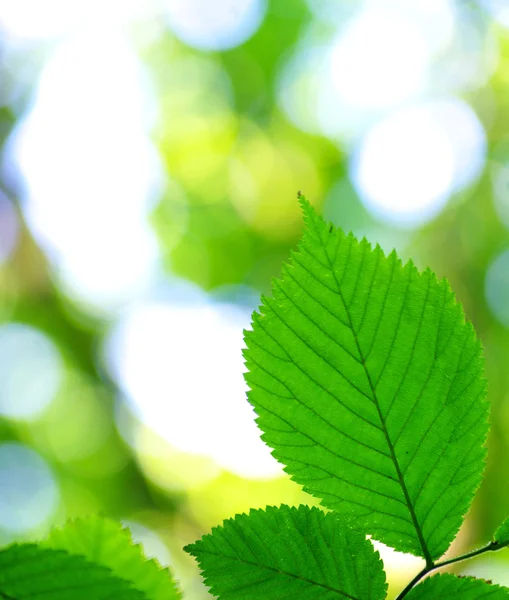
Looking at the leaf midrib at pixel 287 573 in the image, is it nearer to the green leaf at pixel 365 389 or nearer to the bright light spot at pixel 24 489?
the green leaf at pixel 365 389

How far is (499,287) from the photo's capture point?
28.0ft

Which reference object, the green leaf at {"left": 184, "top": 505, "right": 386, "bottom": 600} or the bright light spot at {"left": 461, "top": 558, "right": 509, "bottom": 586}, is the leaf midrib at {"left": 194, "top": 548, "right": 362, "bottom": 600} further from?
the bright light spot at {"left": 461, "top": 558, "right": 509, "bottom": 586}

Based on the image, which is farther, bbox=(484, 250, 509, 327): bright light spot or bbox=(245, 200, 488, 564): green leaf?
bbox=(484, 250, 509, 327): bright light spot

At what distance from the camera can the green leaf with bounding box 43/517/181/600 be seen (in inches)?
19.0

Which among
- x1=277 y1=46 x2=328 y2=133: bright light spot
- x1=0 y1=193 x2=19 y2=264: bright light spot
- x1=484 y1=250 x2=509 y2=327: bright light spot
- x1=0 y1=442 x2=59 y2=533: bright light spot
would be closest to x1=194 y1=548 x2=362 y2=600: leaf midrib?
x1=0 y1=193 x2=19 y2=264: bright light spot

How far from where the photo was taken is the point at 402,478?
46 centimetres

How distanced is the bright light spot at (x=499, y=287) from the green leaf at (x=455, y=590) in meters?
8.39

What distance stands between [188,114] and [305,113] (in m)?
2.09

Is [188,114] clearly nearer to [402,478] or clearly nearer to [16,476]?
[16,476]

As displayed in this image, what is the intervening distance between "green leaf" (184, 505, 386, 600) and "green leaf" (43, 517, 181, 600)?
0.05 meters

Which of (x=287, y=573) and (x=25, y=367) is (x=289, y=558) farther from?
(x=25, y=367)

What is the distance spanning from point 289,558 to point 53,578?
0.18 m

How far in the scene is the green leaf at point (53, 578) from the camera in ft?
1.18

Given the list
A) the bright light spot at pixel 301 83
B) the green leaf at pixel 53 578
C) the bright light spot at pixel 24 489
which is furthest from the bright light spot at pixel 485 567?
the bright light spot at pixel 301 83
